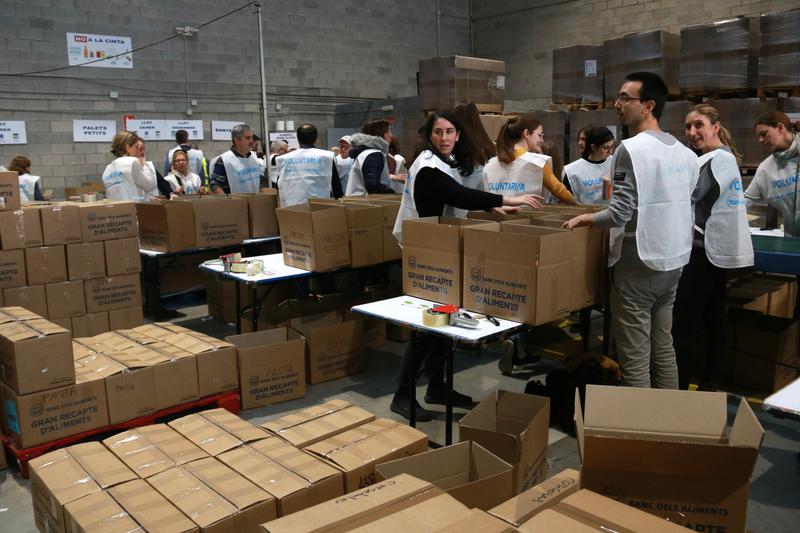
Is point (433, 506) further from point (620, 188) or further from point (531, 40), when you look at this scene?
point (531, 40)

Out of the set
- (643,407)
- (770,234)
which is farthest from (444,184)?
(770,234)

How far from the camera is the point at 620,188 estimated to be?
2.49 meters

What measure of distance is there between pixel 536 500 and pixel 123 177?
14.5 feet

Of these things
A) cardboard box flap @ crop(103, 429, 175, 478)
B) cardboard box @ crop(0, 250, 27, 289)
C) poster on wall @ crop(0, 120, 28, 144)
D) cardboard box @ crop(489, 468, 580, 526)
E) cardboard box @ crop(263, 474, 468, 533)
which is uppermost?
poster on wall @ crop(0, 120, 28, 144)

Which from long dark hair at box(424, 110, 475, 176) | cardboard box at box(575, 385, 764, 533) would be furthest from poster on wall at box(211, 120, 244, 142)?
cardboard box at box(575, 385, 764, 533)

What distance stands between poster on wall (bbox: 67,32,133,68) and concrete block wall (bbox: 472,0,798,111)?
5.31m

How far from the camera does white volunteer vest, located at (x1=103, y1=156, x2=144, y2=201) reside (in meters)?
5.02

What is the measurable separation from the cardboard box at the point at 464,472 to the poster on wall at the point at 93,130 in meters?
7.60

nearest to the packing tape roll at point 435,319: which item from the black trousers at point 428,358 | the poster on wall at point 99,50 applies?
the black trousers at point 428,358

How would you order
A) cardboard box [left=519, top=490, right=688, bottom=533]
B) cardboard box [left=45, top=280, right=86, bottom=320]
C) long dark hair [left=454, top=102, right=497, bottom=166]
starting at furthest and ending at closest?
cardboard box [left=45, top=280, right=86, bottom=320]
long dark hair [left=454, top=102, right=497, bottom=166]
cardboard box [left=519, top=490, right=688, bottom=533]

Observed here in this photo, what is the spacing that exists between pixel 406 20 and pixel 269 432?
32.5ft

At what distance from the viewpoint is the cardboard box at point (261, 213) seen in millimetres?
4840

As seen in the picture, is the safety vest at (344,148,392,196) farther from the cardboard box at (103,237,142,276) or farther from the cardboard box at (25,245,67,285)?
the cardboard box at (25,245,67,285)

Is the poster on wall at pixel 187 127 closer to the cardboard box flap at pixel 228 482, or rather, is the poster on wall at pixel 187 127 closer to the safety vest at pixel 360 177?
the safety vest at pixel 360 177
